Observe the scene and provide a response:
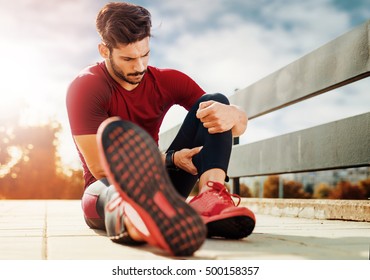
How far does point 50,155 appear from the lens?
16797mm

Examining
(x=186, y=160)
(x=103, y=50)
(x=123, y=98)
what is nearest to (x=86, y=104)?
(x=123, y=98)

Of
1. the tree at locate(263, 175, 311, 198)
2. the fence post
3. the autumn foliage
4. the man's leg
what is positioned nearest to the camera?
the man's leg

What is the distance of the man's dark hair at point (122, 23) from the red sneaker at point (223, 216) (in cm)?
81

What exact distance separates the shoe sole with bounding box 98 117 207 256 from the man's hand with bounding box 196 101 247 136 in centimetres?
64

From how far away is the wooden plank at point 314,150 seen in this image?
7.86 feet

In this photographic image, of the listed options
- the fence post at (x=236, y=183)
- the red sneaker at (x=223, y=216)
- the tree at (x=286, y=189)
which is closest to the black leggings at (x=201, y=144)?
the red sneaker at (x=223, y=216)

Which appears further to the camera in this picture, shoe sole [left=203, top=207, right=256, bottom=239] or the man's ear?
the man's ear

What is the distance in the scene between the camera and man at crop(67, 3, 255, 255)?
1.18 m

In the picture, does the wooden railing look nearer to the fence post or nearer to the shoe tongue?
the fence post

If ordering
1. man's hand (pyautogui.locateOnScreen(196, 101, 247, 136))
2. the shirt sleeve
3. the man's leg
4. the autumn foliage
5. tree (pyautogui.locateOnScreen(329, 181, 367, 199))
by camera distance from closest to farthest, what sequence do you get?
the man's leg
man's hand (pyautogui.locateOnScreen(196, 101, 247, 136))
the shirt sleeve
the autumn foliage
tree (pyautogui.locateOnScreen(329, 181, 367, 199))

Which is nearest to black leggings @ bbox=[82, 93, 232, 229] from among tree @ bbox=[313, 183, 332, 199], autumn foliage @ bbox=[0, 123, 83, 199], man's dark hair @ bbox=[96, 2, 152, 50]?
man's dark hair @ bbox=[96, 2, 152, 50]

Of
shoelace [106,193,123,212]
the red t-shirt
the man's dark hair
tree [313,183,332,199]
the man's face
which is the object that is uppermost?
the man's dark hair
